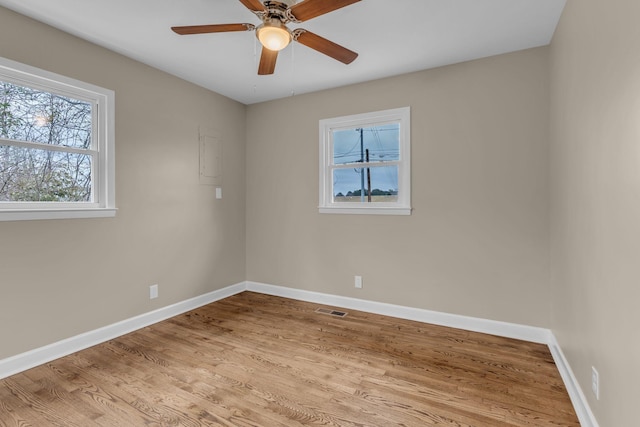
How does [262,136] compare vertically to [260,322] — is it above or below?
above

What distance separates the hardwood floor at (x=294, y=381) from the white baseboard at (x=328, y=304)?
87 millimetres

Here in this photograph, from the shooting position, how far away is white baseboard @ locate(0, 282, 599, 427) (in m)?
2.14

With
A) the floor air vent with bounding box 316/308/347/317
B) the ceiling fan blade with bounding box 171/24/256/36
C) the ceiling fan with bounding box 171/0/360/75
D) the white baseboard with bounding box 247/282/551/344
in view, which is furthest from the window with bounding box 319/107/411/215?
the ceiling fan blade with bounding box 171/24/256/36

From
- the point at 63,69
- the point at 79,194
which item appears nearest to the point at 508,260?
the point at 79,194

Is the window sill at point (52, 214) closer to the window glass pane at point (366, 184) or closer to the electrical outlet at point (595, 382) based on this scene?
the window glass pane at point (366, 184)

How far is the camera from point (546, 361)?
2436mm

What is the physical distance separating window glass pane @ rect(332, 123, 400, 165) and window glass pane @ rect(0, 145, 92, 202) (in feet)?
8.15

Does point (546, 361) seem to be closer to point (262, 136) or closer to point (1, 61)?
point (262, 136)

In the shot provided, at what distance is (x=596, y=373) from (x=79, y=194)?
3.72 metres

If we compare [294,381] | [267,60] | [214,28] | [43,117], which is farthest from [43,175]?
[294,381]

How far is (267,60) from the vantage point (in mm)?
2260

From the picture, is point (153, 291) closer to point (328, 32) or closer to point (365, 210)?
point (365, 210)

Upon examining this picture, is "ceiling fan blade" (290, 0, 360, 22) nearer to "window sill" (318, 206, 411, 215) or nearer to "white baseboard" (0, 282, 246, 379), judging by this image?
"window sill" (318, 206, 411, 215)

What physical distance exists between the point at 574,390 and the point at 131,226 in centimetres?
364
